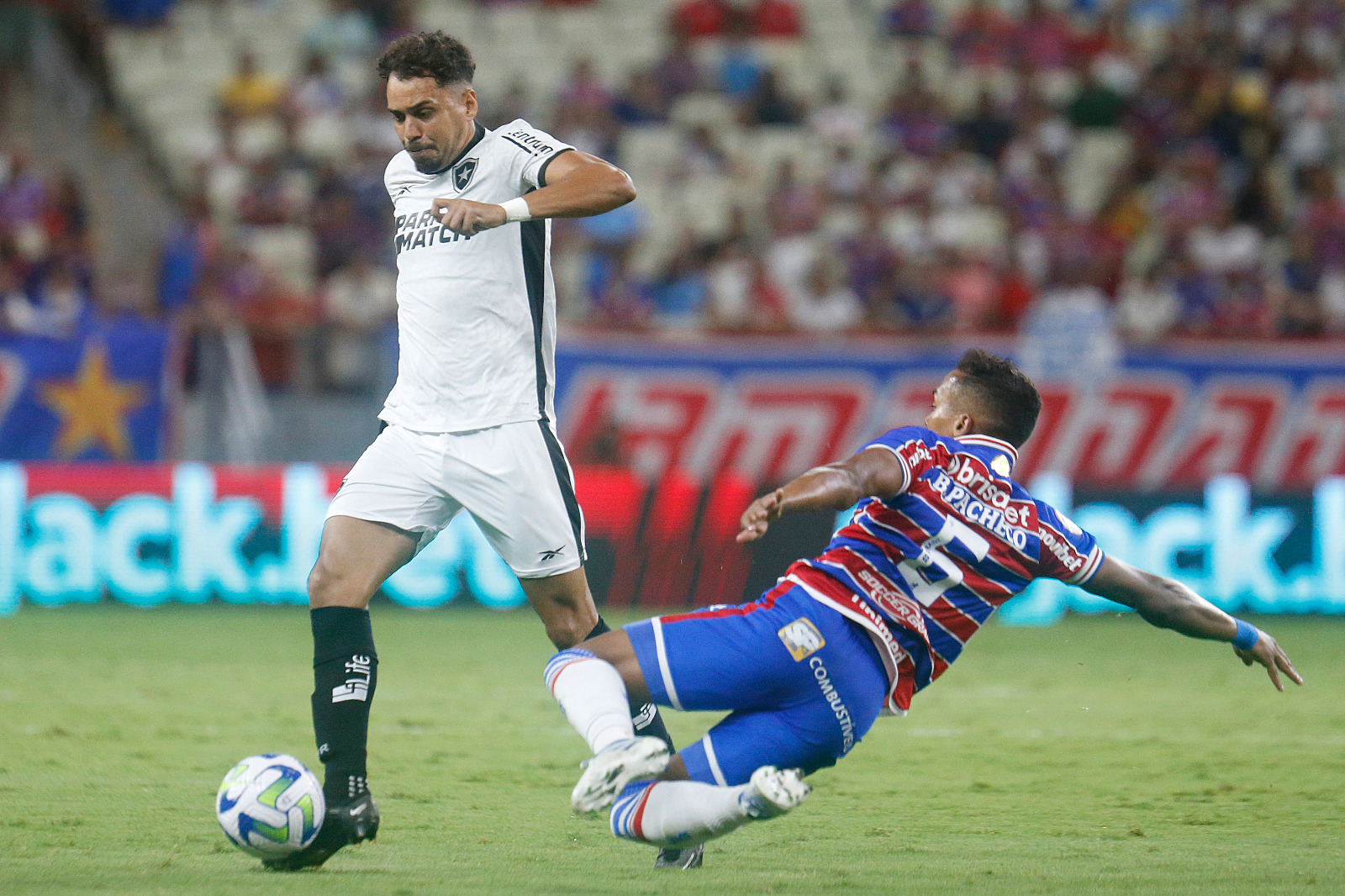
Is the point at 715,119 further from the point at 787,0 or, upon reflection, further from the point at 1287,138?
the point at 1287,138

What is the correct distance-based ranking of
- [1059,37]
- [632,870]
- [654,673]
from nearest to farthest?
[654,673] → [632,870] → [1059,37]

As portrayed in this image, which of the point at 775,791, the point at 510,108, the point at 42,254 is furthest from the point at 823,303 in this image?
the point at 775,791

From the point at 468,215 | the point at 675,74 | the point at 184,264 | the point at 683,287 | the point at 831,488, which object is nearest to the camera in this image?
the point at 831,488

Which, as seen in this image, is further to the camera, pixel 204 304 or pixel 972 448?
pixel 204 304

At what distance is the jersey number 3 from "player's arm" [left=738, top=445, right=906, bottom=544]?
25 centimetres

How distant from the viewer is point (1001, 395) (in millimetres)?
4648

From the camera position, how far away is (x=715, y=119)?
18000mm

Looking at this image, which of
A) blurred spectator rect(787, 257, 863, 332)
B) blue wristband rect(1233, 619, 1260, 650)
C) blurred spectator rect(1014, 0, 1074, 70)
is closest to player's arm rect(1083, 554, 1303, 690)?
blue wristband rect(1233, 619, 1260, 650)

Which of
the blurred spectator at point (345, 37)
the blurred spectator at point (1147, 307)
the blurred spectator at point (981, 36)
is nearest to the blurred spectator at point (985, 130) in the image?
the blurred spectator at point (981, 36)

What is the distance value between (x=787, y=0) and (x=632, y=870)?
15720mm

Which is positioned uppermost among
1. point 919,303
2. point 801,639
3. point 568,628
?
point 801,639

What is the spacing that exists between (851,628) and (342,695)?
1.49m

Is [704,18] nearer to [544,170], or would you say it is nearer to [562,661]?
[544,170]

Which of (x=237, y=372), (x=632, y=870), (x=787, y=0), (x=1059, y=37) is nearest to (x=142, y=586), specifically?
(x=237, y=372)
